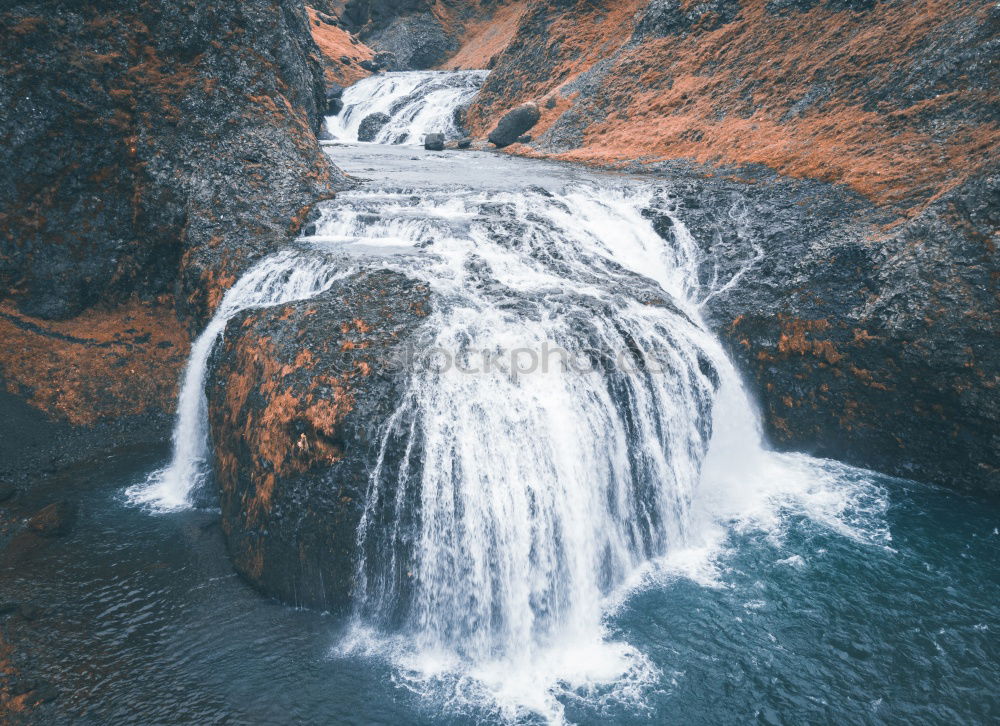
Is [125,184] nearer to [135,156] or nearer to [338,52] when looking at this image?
[135,156]

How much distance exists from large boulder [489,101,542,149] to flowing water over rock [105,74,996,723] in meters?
15.2

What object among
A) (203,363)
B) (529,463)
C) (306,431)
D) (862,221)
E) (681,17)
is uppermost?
(681,17)

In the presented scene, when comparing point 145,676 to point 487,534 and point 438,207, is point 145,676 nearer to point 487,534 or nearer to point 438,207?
point 487,534

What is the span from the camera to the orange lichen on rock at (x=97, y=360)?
1052 centimetres

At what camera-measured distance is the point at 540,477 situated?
7316 millimetres

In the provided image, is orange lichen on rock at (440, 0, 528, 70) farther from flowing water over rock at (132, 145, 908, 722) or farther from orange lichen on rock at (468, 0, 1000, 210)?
flowing water over rock at (132, 145, 908, 722)

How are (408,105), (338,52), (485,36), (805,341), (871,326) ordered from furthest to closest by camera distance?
(485,36) < (338,52) < (408,105) < (805,341) < (871,326)

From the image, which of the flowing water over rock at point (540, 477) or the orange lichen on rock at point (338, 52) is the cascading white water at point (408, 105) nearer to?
the orange lichen on rock at point (338, 52)

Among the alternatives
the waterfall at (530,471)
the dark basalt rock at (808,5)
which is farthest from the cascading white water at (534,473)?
the dark basalt rock at (808,5)

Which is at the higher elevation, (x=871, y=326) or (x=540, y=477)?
(x=871, y=326)

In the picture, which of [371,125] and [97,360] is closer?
[97,360]

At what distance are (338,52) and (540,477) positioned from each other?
5471 centimetres

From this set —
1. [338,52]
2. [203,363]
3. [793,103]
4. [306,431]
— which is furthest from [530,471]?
→ [338,52]

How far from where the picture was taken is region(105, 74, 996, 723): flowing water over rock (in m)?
6.77
